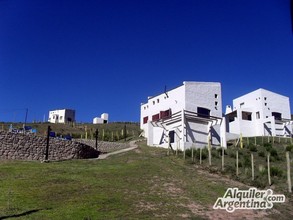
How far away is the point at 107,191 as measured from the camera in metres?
18.8

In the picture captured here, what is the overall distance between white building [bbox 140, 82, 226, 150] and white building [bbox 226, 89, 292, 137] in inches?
376

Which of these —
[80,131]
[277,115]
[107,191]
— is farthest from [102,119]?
[107,191]

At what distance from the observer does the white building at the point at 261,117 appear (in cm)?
5328

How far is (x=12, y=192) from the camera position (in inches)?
693

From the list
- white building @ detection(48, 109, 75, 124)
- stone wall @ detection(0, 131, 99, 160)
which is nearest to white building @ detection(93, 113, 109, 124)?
white building @ detection(48, 109, 75, 124)

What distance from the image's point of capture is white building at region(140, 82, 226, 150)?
41000mm

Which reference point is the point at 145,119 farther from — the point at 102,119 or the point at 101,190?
the point at 101,190

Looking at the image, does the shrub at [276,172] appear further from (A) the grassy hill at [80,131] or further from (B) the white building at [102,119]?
(B) the white building at [102,119]

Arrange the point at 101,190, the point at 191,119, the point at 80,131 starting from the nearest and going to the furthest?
1. the point at 101,190
2. the point at 191,119
3. the point at 80,131

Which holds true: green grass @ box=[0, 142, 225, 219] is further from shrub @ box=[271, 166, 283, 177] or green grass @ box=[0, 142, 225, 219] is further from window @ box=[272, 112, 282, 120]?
window @ box=[272, 112, 282, 120]

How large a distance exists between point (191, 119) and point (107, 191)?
79.4 ft

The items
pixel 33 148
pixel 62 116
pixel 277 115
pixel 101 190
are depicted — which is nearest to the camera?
pixel 101 190

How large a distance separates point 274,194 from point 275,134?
34.7m

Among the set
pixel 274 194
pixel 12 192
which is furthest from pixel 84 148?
pixel 274 194
